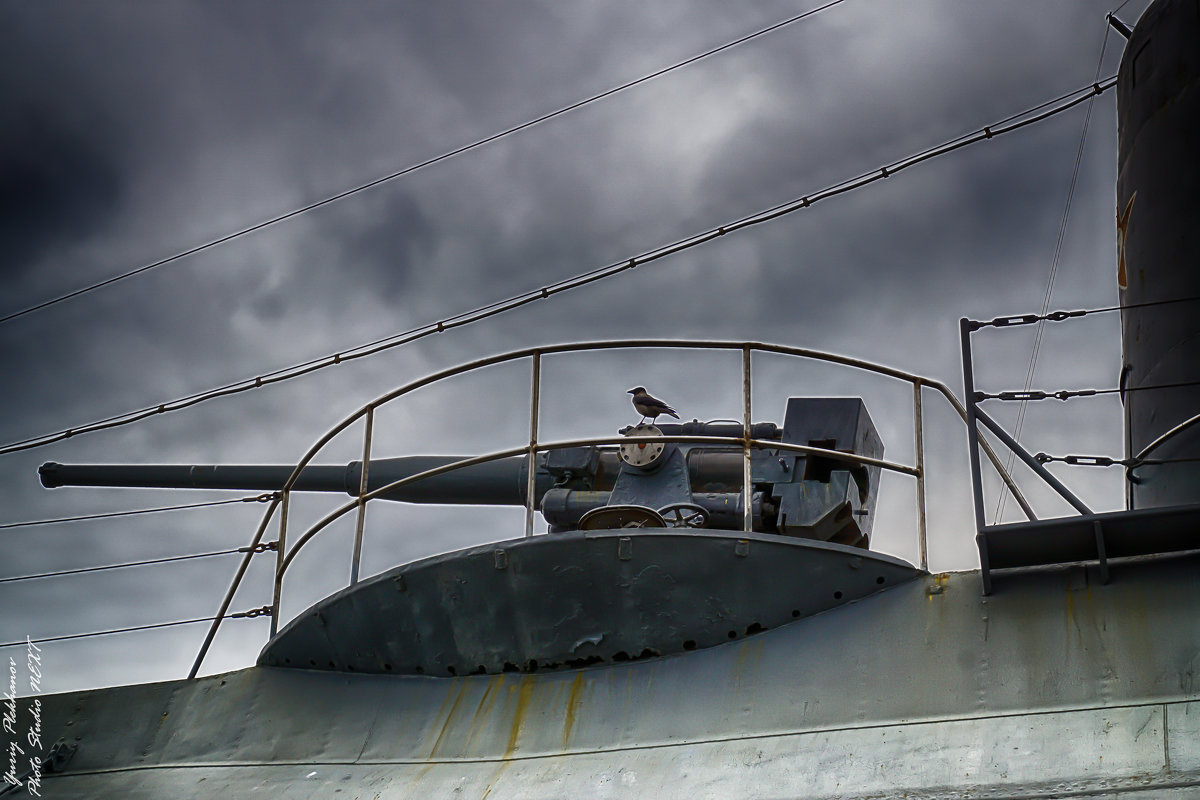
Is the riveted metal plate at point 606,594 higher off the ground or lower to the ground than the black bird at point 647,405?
lower

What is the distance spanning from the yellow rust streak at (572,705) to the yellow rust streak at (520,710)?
222 mm

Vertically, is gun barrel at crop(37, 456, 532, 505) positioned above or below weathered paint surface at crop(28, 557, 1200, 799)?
above

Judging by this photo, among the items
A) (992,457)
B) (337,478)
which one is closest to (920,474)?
(992,457)

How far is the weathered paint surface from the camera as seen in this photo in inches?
213

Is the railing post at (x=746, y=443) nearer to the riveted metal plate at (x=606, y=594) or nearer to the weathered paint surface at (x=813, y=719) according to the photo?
the riveted metal plate at (x=606, y=594)

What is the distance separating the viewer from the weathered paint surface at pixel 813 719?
542 centimetres

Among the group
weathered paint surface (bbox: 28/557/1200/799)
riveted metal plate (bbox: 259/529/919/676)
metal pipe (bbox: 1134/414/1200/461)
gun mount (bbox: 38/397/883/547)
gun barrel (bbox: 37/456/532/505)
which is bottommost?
weathered paint surface (bbox: 28/557/1200/799)

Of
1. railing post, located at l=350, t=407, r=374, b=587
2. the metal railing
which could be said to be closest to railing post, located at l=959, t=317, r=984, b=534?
the metal railing

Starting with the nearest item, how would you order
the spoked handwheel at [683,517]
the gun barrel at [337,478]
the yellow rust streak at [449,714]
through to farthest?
the yellow rust streak at [449,714] → the spoked handwheel at [683,517] → the gun barrel at [337,478]

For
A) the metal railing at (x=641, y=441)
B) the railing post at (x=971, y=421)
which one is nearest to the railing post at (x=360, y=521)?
the metal railing at (x=641, y=441)

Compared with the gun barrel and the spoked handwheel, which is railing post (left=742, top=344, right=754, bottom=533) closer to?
the spoked handwheel

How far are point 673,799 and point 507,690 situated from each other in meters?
1.54

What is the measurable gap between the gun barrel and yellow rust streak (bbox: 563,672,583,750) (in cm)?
369

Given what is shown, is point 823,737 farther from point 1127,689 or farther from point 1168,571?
point 1168,571
